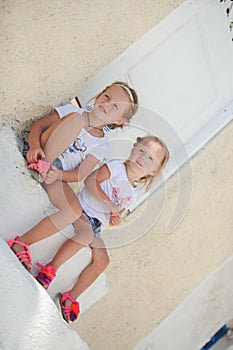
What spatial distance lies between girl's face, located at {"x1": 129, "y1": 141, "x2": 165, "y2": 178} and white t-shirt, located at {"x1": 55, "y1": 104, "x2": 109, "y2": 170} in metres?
0.16

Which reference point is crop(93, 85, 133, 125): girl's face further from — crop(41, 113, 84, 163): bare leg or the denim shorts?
the denim shorts

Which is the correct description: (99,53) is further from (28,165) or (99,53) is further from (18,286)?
(18,286)

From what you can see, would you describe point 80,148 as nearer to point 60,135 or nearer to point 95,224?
point 60,135

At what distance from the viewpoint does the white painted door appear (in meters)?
4.28

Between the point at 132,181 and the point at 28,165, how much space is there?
510 millimetres

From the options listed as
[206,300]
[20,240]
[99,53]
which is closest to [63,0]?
[99,53]

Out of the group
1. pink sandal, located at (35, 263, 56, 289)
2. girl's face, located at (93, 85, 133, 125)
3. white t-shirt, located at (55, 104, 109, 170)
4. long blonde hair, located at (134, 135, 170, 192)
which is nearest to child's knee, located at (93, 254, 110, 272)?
pink sandal, located at (35, 263, 56, 289)

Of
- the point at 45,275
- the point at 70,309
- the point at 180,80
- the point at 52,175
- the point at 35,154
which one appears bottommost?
the point at 70,309

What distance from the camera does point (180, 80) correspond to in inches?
184

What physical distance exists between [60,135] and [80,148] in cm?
15

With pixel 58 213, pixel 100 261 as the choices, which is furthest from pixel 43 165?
pixel 100 261

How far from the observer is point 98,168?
12.9 feet

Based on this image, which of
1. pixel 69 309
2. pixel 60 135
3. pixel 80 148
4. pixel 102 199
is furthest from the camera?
pixel 69 309

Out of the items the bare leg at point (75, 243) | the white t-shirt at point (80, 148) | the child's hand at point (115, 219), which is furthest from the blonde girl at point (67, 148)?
the child's hand at point (115, 219)
